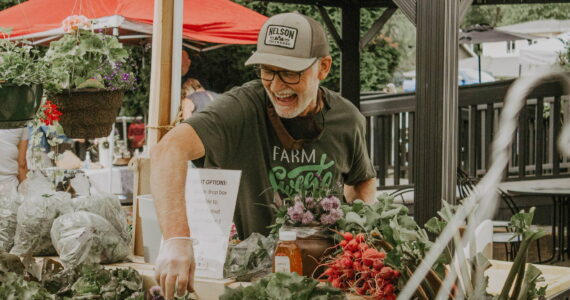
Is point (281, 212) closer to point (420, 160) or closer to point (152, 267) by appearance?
point (152, 267)

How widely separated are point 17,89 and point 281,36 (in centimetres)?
93

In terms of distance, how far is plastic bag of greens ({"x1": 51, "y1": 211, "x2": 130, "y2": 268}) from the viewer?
263cm

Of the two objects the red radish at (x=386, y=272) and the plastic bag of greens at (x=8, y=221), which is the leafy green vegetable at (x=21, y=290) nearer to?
the plastic bag of greens at (x=8, y=221)

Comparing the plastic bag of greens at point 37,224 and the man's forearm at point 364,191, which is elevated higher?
the man's forearm at point 364,191

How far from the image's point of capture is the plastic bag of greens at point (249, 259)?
7.93 ft

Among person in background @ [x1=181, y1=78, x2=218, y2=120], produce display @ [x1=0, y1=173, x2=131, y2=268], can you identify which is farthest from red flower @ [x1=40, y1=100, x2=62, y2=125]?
person in background @ [x1=181, y1=78, x2=218, y2=120]

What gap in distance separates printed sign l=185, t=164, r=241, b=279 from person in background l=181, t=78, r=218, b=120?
496cm

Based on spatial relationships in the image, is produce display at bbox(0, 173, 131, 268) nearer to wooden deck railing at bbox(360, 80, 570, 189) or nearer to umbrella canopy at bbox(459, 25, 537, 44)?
wooden deck railing at bbox(360, 80, 570, 189)

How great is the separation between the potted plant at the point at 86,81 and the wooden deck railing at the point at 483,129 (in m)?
4.80

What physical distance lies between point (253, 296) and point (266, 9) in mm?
11503

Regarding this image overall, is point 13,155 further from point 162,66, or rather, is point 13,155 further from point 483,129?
point 483,129

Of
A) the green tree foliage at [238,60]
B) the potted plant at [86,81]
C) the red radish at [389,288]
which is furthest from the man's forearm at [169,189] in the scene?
the green tree foliage at [238,60]

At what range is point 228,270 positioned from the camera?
2.43 meters

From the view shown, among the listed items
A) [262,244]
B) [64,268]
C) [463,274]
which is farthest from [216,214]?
[463,274]
